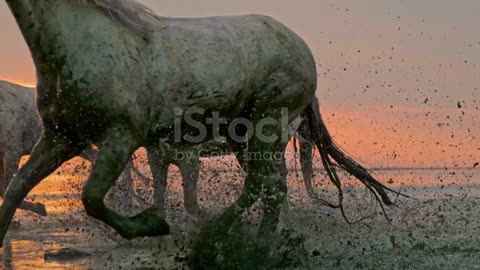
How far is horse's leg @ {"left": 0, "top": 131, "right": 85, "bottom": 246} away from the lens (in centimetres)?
546

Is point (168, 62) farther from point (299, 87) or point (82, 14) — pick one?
point (299, 87)

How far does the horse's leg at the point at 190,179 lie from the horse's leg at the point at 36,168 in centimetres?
336

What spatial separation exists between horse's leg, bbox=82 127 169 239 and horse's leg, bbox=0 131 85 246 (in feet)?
1.42

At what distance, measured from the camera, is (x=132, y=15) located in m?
5.46

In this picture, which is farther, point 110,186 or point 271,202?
point 271,202

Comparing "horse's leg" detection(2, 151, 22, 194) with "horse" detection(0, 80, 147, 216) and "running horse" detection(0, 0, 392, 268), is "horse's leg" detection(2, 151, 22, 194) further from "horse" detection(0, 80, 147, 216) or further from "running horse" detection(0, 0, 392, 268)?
"running horse" detection(0, 0, 392, 268)

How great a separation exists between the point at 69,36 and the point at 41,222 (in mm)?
5631

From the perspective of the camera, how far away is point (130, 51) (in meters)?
5.24

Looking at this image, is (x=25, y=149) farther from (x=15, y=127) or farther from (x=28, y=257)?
(x=28, y=257)

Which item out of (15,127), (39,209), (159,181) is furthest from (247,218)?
(15,127)

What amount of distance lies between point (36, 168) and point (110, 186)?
71cm

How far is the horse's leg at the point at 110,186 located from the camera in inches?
196

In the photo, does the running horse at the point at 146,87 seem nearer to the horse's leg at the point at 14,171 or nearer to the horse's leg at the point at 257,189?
the horse's leg at the point at 257,189

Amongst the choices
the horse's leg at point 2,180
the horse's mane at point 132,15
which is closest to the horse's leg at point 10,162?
the horse's leg at point 2,180
